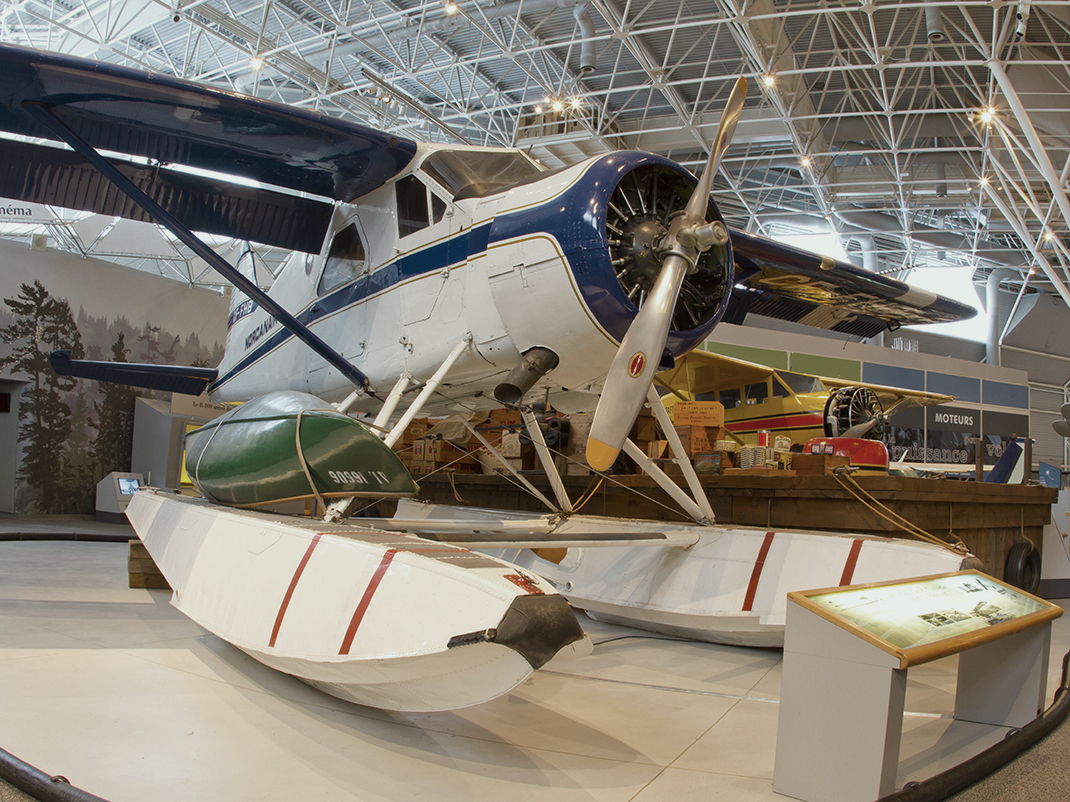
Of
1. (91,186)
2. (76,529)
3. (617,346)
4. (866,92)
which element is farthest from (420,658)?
(866,92)

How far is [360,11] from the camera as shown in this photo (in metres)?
15.5

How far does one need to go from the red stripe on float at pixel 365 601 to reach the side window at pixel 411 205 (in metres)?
2.69

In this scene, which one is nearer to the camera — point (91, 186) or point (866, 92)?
point (91, 186)

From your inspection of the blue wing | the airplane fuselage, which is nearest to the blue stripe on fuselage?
the airplane fuselage

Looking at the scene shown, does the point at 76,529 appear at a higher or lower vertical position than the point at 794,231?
lower

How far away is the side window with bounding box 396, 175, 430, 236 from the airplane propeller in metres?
1.85

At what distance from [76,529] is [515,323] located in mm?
11318

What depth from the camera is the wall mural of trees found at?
14.9m

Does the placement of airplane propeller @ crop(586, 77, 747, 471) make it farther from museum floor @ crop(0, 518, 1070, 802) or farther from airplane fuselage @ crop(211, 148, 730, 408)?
museum floor @ crop(0, 518, 1070, 802)

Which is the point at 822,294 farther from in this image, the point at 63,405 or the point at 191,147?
the point at 63,405

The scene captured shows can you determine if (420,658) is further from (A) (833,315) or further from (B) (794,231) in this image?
(B) (794,231)

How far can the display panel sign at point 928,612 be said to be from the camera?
2.32 m

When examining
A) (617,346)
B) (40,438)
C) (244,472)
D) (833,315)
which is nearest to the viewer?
(617,346)

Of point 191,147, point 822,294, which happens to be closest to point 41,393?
point 191,147
